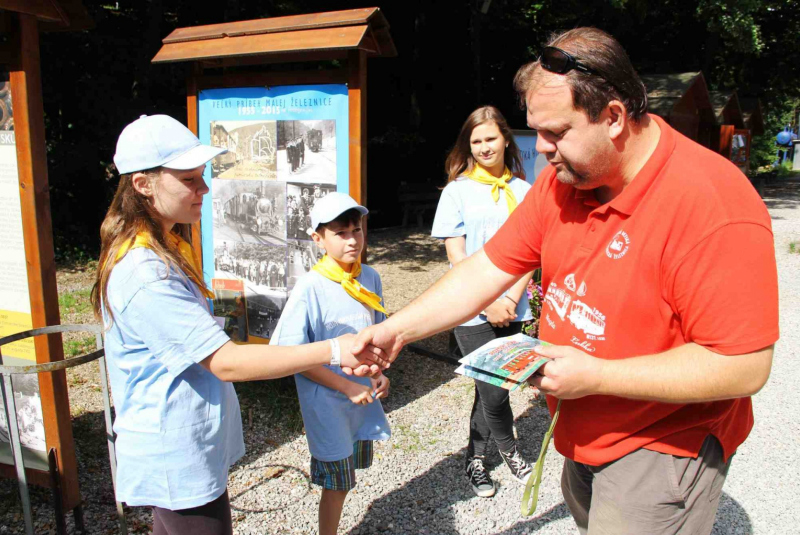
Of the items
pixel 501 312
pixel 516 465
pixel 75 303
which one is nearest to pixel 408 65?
pixel 75 303

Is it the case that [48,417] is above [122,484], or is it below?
below

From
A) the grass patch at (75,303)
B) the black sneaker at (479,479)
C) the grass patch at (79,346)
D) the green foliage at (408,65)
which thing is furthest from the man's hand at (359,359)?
the grass patch at (75,303)

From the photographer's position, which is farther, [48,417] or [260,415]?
[260,415]

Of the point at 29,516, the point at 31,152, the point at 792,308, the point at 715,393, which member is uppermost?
the point at 31,152

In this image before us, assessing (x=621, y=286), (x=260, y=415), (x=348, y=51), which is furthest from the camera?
(x=260, y=415)

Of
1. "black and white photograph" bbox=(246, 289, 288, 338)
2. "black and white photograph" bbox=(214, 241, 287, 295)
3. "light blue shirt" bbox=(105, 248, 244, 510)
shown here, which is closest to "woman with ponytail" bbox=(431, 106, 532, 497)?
"black and white photograph" bbox=(214, 241, 287, 295)

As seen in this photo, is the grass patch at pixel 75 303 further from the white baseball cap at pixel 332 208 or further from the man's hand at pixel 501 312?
the man's hand at pixel 501 312

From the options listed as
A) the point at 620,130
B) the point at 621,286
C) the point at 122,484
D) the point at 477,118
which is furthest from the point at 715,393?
the point at 477,118

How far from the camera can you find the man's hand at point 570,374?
5.42 feet

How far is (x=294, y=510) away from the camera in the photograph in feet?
11.4

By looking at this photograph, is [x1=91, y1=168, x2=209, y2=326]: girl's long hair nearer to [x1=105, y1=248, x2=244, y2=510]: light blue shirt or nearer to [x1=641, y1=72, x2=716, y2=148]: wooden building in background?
[x1=105, y1=248, x2=244, y2=510]: light blue shirt

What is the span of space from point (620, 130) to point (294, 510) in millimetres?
2764

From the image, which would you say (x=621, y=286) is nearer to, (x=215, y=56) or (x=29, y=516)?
(x=29, y=516)

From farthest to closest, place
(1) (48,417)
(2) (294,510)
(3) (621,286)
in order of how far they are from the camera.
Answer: (2) (294,510) < (1) (48,417) < (3) (621,286)
